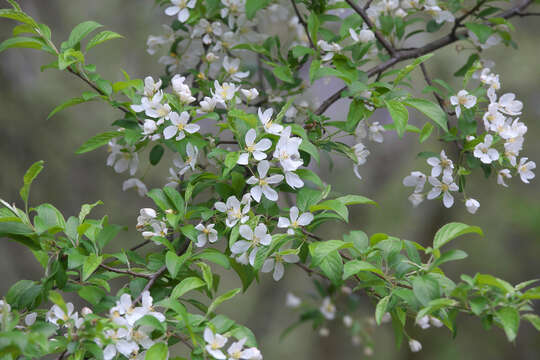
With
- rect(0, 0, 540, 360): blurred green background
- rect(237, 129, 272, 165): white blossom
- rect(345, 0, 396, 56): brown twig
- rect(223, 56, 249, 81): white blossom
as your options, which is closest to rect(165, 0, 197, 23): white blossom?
rect(223, 56, 249, 81): white blossom

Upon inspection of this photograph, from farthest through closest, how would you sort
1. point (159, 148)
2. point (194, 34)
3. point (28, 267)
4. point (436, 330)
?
point (436, 330) → point (28, 267) → point (194, 34) → point (159, 148)

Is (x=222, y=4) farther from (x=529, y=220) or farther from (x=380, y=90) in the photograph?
(x=529, y=220)

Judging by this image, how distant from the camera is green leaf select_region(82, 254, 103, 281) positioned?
2.45 feet

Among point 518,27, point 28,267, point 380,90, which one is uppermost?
point 380,90

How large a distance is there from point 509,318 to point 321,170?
2.02 meters

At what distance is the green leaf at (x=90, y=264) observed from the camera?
0.75 m

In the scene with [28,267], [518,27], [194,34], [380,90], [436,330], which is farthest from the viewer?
[436,330]

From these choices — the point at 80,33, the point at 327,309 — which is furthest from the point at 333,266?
the point at 327,309

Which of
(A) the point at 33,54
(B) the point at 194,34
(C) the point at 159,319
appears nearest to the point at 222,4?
(B) the point at 194,34

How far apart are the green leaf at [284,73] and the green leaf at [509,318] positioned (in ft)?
2.06

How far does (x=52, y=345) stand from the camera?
69 cm

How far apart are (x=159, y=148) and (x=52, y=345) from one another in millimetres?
507

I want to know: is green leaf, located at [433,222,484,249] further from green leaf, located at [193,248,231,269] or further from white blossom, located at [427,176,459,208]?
green leaf, located at [193,248,231,269]

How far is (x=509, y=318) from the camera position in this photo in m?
0.67
